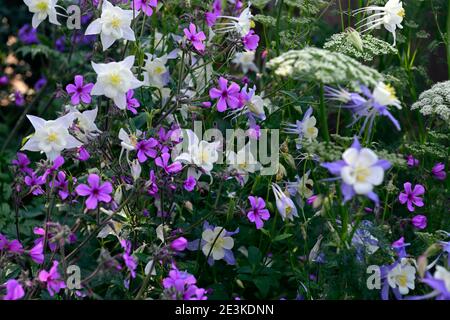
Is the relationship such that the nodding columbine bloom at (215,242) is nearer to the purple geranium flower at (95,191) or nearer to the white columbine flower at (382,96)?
the purple geranium flower at (95,191)

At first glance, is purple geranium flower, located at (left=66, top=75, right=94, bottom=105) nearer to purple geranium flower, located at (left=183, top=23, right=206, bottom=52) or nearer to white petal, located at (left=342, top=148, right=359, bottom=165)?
purple geranium flower, located at (left=183, top=23, right=206, bottom=52)

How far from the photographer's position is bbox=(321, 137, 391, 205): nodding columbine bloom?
1452 millimetres

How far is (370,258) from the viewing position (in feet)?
5.92

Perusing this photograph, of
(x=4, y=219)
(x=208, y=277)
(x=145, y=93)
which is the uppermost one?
(x=145, y=93)

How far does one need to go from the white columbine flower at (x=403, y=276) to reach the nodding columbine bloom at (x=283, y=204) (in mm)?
338

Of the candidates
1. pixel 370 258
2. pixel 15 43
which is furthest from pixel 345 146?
pixel 15 43

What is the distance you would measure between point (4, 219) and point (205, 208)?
640 mm

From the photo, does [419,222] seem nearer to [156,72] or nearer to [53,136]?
[156,72]

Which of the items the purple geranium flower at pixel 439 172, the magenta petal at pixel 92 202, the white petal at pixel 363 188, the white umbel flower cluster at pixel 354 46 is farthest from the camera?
the purple geranium flower at pixel 439 172

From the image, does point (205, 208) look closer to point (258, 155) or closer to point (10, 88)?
point (258, 155)

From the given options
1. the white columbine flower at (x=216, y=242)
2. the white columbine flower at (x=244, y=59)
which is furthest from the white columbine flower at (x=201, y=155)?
the white columbine flower at (x=244, y=59)

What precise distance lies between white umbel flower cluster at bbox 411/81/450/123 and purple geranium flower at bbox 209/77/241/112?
Answer: 486 mm

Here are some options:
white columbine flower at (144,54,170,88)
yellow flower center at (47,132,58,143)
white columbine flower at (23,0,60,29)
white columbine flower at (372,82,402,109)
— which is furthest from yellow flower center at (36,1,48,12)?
white columbine flower at (372,82,402,109)

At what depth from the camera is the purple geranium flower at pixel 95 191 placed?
5.62 feet
